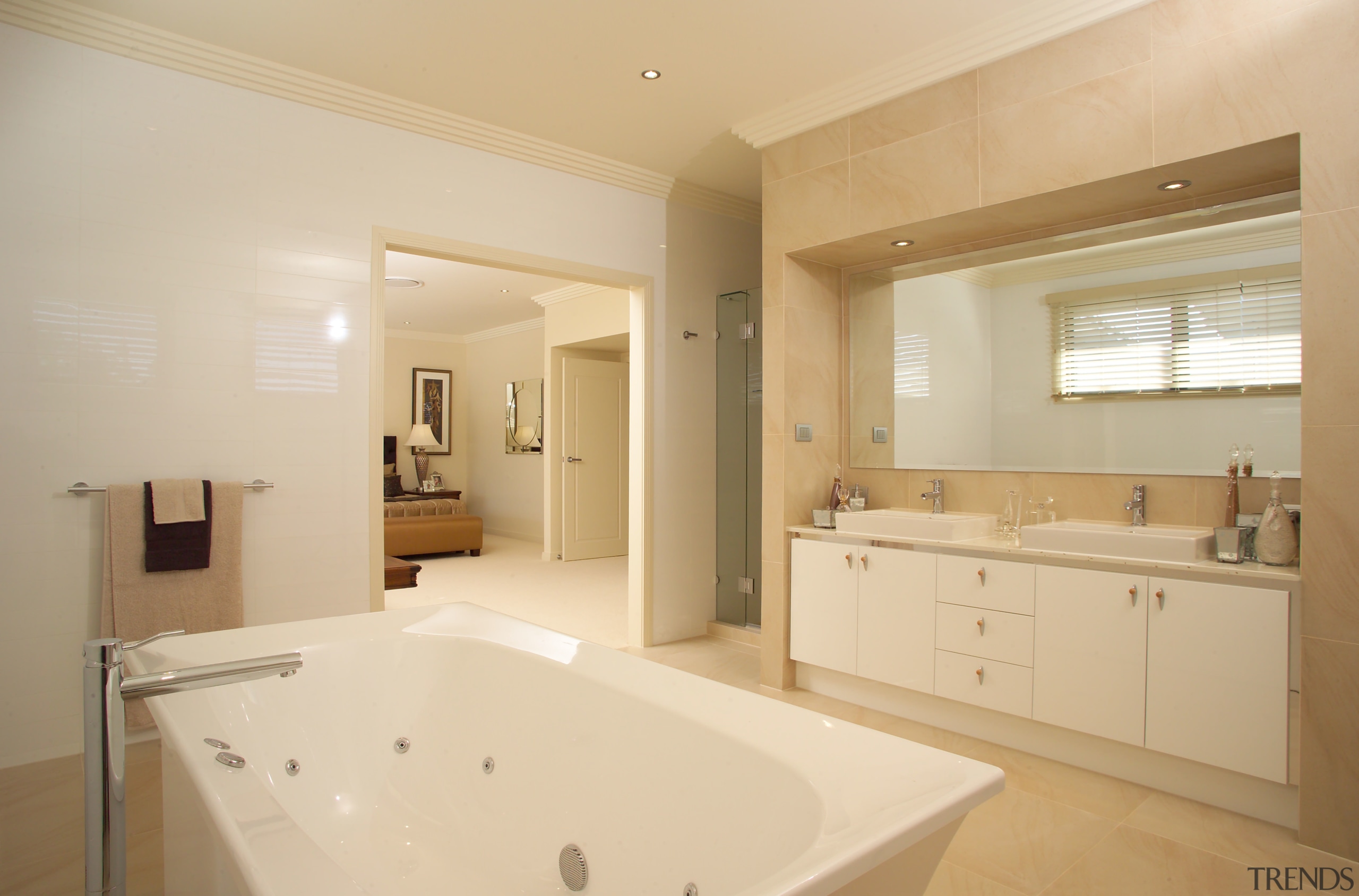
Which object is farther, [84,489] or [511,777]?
[84,489]

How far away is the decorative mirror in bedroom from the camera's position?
824 cm

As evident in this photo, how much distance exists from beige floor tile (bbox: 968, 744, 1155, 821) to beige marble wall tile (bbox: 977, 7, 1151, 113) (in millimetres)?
2300

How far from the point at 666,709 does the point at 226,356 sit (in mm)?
2296

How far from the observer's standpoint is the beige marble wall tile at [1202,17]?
2.17m

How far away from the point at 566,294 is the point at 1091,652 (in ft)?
18.3

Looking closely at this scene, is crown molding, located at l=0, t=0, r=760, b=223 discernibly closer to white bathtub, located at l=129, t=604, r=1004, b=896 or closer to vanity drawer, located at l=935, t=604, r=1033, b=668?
white bathtub, located at l=129, t=604, r=1004, b=896

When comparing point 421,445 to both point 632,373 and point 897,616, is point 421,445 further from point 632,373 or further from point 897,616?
point 897,616

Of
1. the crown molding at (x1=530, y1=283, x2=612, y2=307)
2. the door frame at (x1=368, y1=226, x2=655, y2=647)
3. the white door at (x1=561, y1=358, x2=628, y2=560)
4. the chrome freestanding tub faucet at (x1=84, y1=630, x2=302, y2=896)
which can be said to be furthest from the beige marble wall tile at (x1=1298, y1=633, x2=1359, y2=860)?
the white door at (x1=561, y1=358, x2=628, y2=560)

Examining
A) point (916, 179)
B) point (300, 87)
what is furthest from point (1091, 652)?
point (300, 87)

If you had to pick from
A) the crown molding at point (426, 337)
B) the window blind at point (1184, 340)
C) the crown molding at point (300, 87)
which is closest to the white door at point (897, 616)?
the window blind at point (1184, 340)

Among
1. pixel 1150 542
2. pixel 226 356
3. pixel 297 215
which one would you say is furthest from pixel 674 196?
pixel 1150 542

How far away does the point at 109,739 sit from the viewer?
→ 1.19 meters

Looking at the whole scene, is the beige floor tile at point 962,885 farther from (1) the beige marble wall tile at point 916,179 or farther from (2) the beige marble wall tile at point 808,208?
(2) the beige marble wall tile at point 808,208

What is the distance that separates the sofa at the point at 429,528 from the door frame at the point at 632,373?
3.35 metres
